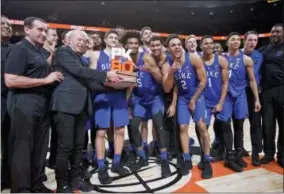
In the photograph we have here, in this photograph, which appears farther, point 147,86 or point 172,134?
point 172,134

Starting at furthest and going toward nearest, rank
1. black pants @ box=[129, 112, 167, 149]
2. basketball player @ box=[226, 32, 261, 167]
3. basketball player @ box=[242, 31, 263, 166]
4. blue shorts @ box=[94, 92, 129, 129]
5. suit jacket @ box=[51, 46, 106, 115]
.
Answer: basketball player @ box=[242, 31, 263, 166] → basketball player @ box=[226, 32, 261, 167] → black pants @ box=[129, 112, 167, 149] → blue shorts @ box=[94, 92, 129, 129] → suit jacket @ box=[51, 46, 106, 115]

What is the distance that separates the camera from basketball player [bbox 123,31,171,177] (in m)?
2.39

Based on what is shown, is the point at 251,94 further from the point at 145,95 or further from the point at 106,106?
the point at 106,106

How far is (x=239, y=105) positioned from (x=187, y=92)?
59cm

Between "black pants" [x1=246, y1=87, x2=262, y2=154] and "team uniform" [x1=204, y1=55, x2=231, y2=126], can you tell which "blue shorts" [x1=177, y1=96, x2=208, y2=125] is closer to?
"team uniform" [x1=204, y1=55, x2=231, y2=126]

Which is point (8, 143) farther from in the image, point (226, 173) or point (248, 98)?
point (248, 98)

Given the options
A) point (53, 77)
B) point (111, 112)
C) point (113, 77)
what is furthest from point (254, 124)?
point (53, 77)

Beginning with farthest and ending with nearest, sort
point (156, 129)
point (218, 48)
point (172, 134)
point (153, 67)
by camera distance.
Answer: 1. point (218, 48)
2. point (172, 134)
3. point (156, 129)
4. point (153, 67)

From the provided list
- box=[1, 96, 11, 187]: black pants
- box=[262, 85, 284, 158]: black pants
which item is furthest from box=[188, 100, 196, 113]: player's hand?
box=[1, 96, 11, 187]: black pants

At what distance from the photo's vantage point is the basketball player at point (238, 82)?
2.56m

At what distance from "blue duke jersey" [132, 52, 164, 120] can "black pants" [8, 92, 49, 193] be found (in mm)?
959

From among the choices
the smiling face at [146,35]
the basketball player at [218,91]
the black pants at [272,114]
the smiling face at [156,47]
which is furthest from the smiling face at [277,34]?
the smiling face at [146,35]

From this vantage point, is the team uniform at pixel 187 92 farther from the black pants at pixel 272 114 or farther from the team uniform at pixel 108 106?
the black pants at pixel 272 114

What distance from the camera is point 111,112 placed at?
2311mm
